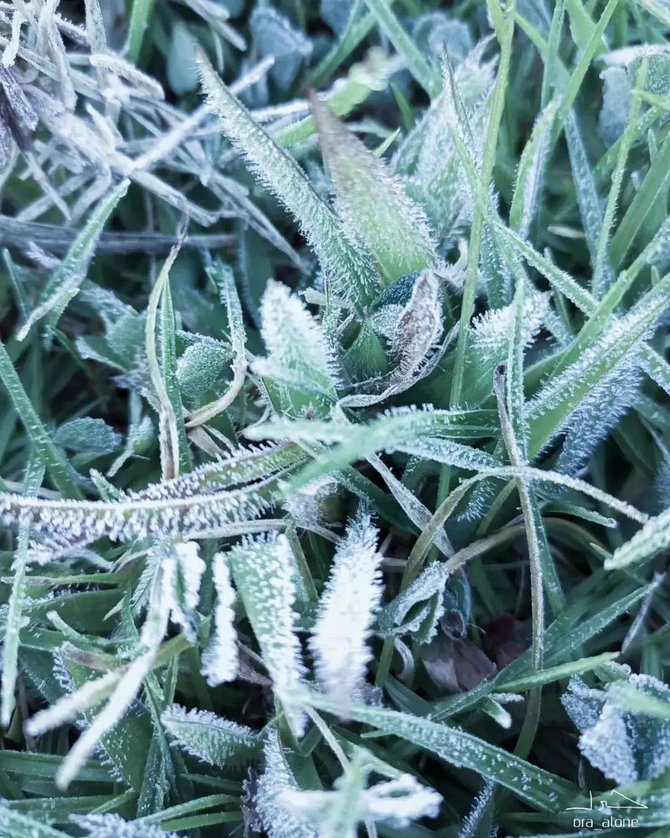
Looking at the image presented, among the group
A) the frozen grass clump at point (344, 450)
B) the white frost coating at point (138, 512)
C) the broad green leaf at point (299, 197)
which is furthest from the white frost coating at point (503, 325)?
the white frost coating at point (138, 512)

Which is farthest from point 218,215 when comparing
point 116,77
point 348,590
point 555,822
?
point 555,822

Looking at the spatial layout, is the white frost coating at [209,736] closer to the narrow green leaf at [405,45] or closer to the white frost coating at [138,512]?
the white frost coating at [138,512]

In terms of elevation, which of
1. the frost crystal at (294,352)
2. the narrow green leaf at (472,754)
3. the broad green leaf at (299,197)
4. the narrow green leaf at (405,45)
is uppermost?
the narrow green leaf at (405,45)

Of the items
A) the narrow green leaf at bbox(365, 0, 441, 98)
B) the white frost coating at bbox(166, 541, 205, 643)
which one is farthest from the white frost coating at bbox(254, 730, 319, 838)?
the narrow green leaf at bbox(365, 0, 441, 98)

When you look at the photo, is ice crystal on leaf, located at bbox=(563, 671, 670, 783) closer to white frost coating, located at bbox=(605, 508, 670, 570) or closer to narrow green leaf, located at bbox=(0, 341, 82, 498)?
white frost coating, located at bbox=(605, 508, 670, 570)

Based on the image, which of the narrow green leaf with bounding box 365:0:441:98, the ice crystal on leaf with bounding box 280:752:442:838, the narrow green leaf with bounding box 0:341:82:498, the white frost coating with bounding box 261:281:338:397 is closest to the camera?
the ice crystal on leaf with bounding box 280:752:442:838

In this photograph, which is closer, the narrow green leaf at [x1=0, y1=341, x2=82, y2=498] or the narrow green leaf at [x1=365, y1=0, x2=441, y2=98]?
the narrow green leaf at [x1=0, y1=341, x2=82, y2=498]
